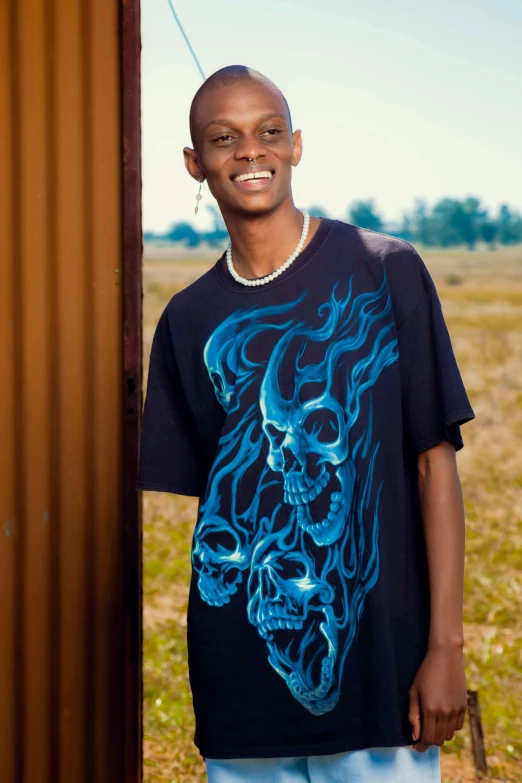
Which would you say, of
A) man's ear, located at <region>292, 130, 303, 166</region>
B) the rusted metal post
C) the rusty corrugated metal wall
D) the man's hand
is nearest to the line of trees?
the rusted metal post

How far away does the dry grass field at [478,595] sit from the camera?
13.7ft

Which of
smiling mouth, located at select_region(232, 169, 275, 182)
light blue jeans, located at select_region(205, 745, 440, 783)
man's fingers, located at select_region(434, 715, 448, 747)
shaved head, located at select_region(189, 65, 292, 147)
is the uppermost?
shaved head, located at select_region(189, 65, 292, 147)

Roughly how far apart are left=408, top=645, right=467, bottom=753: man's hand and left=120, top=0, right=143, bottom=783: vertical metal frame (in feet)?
3.39

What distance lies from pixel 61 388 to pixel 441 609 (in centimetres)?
125

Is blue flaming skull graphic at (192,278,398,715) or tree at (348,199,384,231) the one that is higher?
tree at (348,199,384,231)

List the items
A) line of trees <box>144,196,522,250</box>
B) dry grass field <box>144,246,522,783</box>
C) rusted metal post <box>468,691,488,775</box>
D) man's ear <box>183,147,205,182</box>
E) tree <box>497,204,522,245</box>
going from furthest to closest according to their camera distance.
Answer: tree <box>497,204,522,245</box>, line of trees <box>144,196,522,250</box>, dry grass field <box>144,246,522,783</box>, rusted metal post <box>468,691,488,775</box>, man's ear <box>183,147,205,182</box>

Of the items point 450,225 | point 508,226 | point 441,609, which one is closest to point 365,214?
point 450,225

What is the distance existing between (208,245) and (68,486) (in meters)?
40.2

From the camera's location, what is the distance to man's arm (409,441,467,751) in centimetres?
173

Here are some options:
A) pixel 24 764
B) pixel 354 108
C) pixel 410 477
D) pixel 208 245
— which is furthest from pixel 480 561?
pixel 354 108

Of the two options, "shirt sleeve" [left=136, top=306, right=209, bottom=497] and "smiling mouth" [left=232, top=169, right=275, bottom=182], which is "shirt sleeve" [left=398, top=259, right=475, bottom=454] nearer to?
"smiling mouth" [left=232, top=169, right=275, bottom=182]

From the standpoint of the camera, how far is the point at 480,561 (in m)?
6.73

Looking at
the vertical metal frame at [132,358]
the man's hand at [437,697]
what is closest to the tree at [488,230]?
the vertical metal frame at [132,358]

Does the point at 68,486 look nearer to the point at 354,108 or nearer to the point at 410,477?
the point at 410,477
